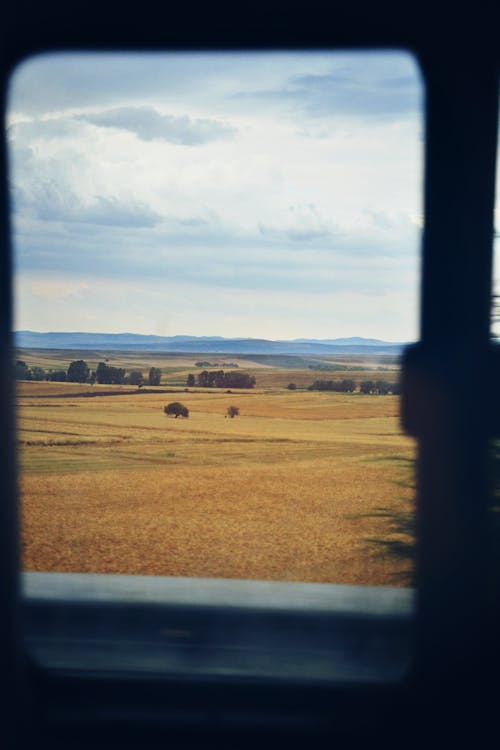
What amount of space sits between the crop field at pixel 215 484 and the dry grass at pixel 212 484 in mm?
25

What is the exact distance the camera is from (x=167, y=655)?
6.33 ft

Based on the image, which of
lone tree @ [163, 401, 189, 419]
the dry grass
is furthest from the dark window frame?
lone tree @ [163, 401, 189, 419]

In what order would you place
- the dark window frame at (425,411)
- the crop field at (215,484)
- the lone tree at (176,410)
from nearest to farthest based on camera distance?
1. the dark window frame at (425,411)
2. the crop field at (215,484)
3. the lone tree at (176,410)

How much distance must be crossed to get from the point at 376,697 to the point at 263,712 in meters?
0.27

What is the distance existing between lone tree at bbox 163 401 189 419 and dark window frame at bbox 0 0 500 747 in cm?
1320

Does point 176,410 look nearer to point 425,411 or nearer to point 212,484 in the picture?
point 212,484

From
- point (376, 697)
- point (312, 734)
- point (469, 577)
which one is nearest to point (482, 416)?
point (469, 577)

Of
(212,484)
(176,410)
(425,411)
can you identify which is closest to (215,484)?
(212,484)

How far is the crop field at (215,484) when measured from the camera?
2.97 meters

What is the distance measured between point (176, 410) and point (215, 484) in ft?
17.0

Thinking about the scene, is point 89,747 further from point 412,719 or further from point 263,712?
point 412,719

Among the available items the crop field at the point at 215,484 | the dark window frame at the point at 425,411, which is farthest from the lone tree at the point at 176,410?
the dark window frame at the point at 425,411

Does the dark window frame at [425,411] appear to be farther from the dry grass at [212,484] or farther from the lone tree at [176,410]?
the lone tree at [176,410]

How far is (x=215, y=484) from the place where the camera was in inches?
409
